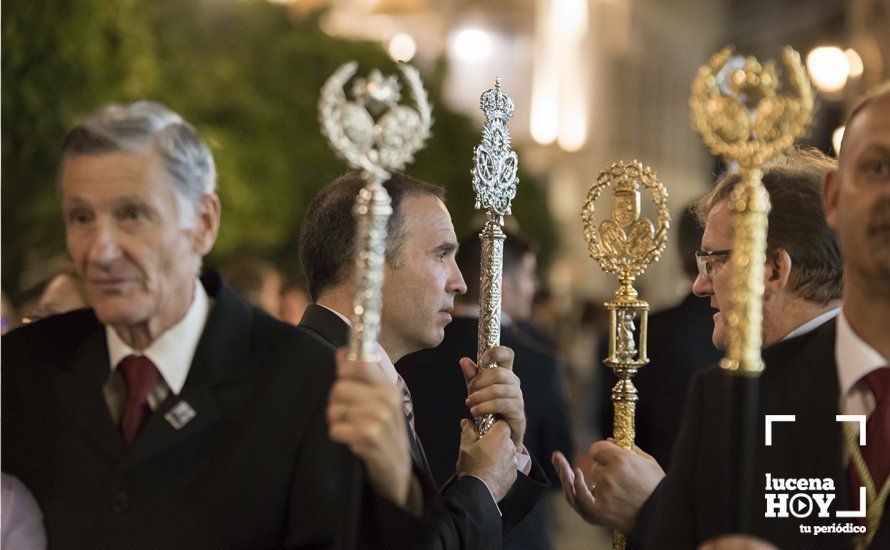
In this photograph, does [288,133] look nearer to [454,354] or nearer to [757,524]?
[454,354]

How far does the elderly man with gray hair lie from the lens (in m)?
2.92

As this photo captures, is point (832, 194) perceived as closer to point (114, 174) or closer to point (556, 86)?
point (114, 174)

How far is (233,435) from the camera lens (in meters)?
2.98

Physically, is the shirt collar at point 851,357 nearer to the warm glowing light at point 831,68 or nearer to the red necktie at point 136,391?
the red necktie at point 136,391

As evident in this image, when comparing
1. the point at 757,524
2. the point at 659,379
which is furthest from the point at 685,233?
the point at 757,524

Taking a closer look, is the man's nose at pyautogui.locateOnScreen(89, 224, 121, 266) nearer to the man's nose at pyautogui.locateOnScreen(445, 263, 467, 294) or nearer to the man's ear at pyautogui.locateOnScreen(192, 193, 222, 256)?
the man's ear at pyautogui.locateOnScreen(192, 193, 222, 256)

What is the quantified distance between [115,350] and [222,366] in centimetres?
23

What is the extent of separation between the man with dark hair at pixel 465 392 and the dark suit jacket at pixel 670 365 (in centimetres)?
53

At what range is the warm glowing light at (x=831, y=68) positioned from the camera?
51.1 feet

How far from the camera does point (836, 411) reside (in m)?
2.97

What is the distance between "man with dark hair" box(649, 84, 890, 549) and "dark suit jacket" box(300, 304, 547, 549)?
0.48m

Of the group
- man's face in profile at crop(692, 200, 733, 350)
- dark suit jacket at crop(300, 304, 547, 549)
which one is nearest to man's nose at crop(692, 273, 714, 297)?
man's face in profile at crop(692, 200, 733, 350)

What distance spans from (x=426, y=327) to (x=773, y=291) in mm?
968

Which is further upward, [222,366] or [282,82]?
[282,82]
